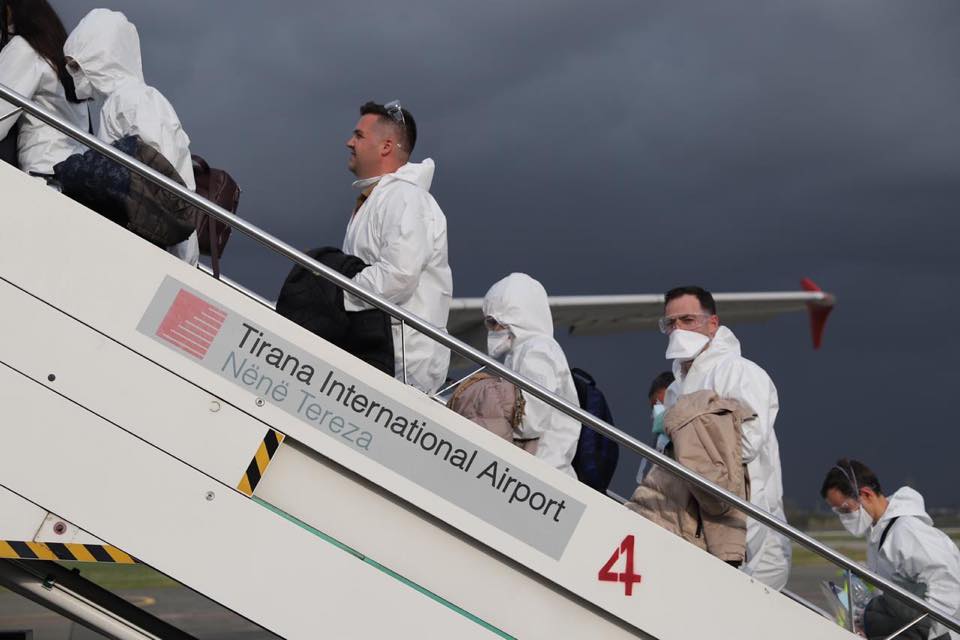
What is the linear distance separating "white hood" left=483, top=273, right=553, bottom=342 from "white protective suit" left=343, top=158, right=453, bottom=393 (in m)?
0.47

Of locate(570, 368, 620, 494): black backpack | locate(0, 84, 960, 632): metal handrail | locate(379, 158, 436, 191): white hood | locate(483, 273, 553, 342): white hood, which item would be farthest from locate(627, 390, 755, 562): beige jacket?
→ locate(379, 158, 436, 191): white hood

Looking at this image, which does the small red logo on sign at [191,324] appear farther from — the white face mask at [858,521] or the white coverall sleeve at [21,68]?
the white face mask at [858,521]

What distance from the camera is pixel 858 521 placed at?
565 centimetres

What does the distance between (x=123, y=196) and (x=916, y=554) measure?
13.2 feet

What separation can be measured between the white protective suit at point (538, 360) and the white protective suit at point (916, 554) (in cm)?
180

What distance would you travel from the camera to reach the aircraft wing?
16.0 meters

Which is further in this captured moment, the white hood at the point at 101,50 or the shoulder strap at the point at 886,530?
the shoulder strap at the point at 886,530

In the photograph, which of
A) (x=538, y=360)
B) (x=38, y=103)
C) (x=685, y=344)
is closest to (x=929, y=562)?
(x=685, y=344)

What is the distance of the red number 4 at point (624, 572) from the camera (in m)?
3.45

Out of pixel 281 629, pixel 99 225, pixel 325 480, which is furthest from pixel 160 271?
pixel 281 629

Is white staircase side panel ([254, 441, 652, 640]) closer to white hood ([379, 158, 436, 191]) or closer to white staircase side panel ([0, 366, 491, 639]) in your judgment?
white staircase side panel ([0, 366, 491, 639])

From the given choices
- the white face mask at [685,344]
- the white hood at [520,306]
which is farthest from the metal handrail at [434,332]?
the white hood at [520,306]

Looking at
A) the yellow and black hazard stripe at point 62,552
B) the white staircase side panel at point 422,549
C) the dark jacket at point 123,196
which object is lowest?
the yellow and black hazard stripe at point 62,552

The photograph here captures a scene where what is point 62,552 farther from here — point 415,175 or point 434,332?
point 415,175
